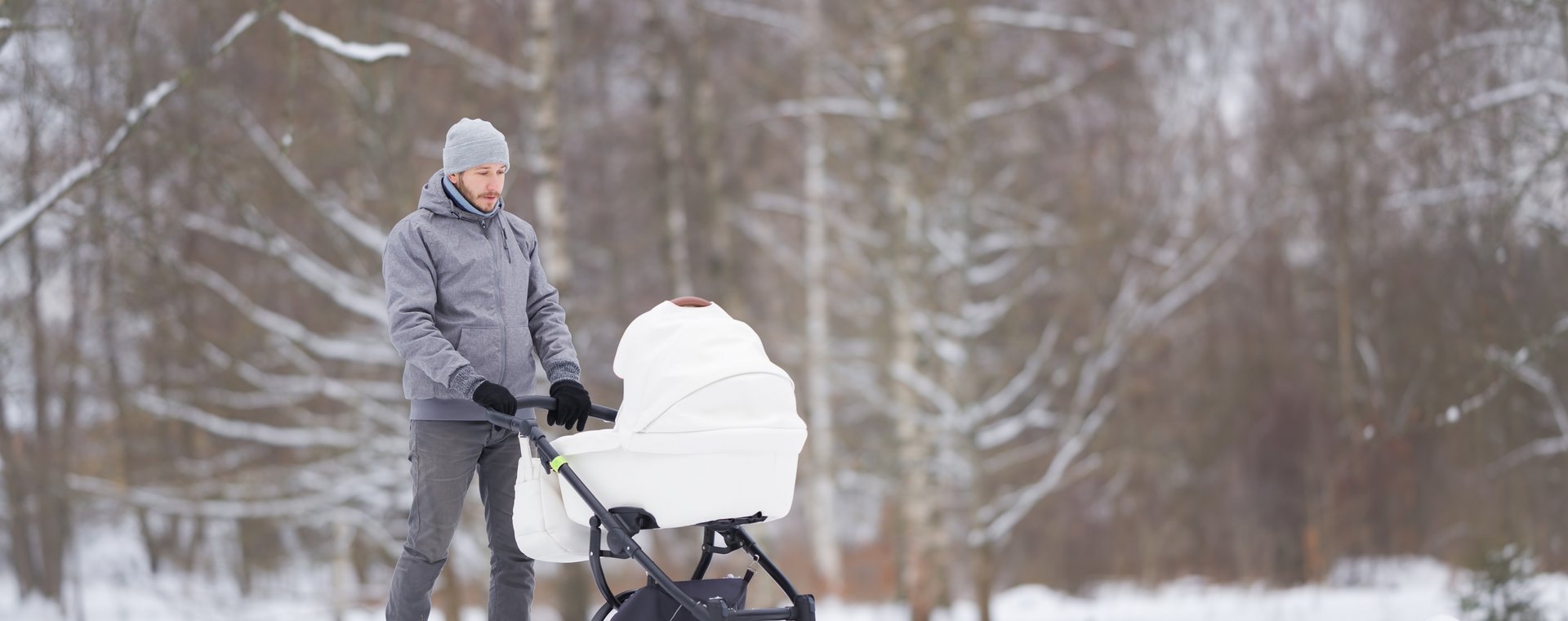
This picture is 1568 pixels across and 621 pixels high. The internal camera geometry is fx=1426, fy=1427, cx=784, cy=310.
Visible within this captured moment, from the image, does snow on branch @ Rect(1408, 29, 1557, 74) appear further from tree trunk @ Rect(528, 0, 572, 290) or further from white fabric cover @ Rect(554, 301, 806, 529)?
white fabric cover @ Rect(554, 301, 806, 529)

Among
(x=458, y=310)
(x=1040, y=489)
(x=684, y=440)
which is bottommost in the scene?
(x=1040, y=489)

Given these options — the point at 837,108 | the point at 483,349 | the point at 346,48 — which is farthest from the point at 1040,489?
the point at 483,349

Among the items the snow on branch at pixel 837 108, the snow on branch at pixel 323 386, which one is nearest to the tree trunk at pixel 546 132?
the snow on branch at pixel 323 386

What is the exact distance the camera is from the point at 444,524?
3775mm

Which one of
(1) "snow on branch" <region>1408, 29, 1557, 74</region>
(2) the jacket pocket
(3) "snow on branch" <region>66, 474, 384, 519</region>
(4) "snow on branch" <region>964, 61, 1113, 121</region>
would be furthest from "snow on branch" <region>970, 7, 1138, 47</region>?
(2) the jacket pocket

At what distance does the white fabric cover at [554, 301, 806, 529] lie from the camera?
3.49 metres

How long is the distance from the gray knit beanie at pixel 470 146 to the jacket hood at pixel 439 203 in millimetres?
108

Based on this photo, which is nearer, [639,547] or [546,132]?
[639,547]

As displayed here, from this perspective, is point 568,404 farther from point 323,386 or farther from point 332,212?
point 323,386

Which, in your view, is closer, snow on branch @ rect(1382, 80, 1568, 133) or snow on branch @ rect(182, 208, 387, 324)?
snow on branch @ rect(1382, 80, 1568, 133)

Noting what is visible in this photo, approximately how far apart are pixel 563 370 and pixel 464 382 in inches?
15.6

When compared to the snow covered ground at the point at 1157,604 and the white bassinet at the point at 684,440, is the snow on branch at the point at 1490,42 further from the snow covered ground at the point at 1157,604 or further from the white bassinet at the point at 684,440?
the white bassinet at the point at 684,440

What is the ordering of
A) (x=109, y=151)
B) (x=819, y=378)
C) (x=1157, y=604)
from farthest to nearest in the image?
(x=819, y=378) < (x=1157, y=604) < (x=109, y=151)

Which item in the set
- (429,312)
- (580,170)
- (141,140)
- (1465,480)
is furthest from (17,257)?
(1465,480)
